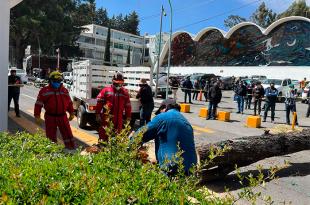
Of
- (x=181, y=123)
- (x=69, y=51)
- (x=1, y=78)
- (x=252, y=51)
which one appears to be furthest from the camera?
(x=69, y=51)

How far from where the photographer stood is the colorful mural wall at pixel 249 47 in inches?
1853

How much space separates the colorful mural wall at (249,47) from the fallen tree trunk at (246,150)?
3960cm

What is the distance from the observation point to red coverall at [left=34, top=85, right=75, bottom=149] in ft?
23.1

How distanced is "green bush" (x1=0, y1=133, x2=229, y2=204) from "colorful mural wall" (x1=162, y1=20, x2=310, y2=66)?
148 feet

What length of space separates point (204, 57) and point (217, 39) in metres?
3.48

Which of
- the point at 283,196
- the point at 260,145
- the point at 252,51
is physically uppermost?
the point at 252,51

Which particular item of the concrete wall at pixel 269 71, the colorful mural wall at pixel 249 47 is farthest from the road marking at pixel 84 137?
the colorful mural wall at pixel 249 47

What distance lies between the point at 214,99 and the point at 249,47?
3943 cm

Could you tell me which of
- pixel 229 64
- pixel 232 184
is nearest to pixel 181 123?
pixel 232 184

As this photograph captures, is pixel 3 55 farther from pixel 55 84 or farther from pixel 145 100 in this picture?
pixel 145 100

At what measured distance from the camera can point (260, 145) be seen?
303 inches

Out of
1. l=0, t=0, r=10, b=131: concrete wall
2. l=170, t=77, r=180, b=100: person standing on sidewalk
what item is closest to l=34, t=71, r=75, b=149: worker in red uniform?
l=0, t=0, r=10, b=131: concrete wall

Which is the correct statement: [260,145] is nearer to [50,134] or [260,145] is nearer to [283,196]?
[283,196]

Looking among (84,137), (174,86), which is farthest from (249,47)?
(84,137)
